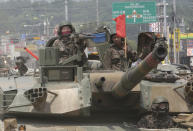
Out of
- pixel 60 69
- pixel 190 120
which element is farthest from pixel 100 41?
pixel 190 120

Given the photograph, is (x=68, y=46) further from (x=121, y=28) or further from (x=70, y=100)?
(x=70, y=100)

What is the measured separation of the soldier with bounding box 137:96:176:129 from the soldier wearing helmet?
2959 mm

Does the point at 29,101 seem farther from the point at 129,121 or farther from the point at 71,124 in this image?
the point at 129,121

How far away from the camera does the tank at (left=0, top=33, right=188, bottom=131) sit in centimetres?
1040

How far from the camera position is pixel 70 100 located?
1059cm

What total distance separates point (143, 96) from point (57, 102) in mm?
1971

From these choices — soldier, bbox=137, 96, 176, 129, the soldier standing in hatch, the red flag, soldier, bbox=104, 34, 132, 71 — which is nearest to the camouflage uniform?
soldier, bbox=104, 34, 132, 71

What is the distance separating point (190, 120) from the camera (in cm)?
1043

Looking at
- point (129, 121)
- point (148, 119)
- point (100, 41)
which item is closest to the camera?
point (148, 119)

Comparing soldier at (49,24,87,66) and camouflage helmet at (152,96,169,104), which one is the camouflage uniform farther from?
camouflage helmet at (152,96,169,104)

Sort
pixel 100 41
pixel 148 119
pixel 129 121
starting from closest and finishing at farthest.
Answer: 1. pixel 148 119
2. pixel 129 121
3. pixel 100 41

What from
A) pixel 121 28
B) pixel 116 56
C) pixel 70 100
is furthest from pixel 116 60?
pixel 70 100

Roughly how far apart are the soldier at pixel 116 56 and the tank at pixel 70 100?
1476 millimetres

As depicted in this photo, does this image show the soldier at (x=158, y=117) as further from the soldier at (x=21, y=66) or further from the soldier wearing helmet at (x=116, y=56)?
the soldier at (x=21, y=66)
